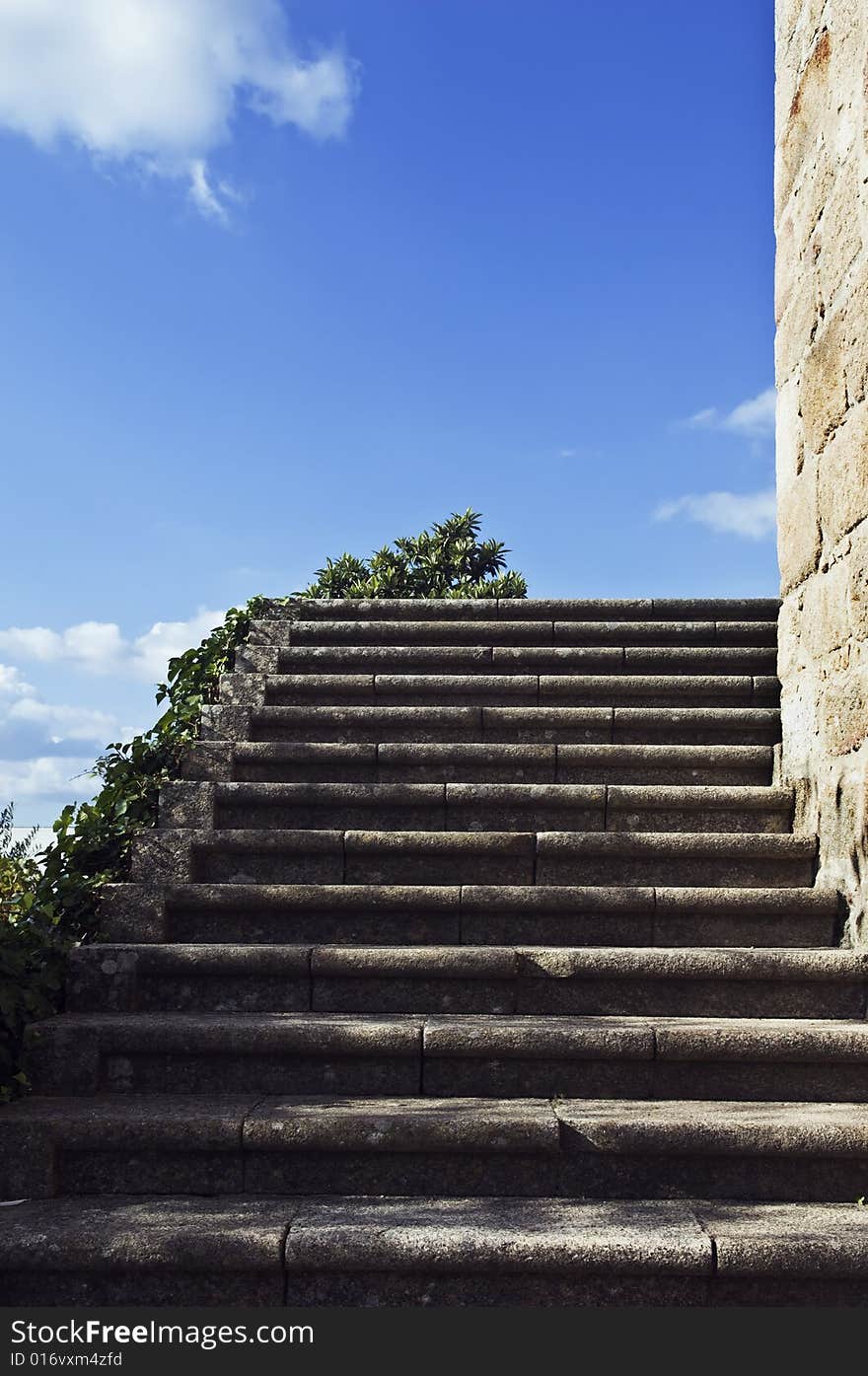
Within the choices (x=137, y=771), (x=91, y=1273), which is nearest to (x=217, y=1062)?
(x=91, y=1273)

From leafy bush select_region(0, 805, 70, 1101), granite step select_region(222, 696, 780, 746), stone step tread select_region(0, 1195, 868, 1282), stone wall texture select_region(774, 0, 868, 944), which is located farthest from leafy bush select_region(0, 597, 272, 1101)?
stone wall texture select_region(774, 0, 868, 944)

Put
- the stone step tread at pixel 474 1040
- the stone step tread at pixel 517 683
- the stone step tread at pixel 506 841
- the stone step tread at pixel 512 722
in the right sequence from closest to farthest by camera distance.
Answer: the stone step tread at pixel 474 1040
the stone step tread at pixel 506 841
the stone step tread at pixel 512 722
the stone step tread at pixel 517 683

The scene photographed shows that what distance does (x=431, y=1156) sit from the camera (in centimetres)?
305

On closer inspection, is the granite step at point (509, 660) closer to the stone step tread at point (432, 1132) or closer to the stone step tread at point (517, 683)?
the stone step tread at point (517, 683)

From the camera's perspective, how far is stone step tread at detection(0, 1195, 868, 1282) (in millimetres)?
2652

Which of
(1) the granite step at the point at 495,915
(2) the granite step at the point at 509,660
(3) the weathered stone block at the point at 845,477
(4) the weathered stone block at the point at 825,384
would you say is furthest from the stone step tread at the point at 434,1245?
(2) the granite step at the point at 509,660

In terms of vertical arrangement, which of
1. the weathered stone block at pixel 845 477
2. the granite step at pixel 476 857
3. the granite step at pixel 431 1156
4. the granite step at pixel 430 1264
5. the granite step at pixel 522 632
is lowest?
the granite step at pixel 430 1264

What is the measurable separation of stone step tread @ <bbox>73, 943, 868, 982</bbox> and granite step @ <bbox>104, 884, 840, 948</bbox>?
263mm

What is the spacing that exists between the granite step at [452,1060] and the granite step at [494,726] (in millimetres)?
1890

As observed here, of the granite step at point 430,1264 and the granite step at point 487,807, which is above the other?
the granite step at point 487,807

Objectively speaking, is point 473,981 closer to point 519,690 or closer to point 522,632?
point 519,690

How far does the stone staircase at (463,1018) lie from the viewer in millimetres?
2711

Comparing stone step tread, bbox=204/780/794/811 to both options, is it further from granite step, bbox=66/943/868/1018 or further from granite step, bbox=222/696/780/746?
granite step, bbox=66/943/868/1018

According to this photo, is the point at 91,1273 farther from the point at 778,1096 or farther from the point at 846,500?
the point at 846,500
